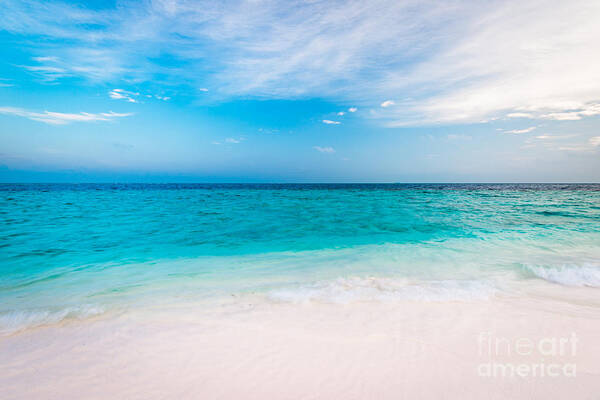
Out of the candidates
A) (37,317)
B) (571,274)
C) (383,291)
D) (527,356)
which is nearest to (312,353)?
(383,291)

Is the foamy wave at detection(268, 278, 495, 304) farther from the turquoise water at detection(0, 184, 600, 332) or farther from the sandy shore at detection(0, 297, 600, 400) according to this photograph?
the sandy shore at detection(0, 297, 600, 400)

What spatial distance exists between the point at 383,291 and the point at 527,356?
2150 millimetres

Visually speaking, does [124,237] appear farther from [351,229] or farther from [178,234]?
[351,229]

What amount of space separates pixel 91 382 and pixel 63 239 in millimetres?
10190

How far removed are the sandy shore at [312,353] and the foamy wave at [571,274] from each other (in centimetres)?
152

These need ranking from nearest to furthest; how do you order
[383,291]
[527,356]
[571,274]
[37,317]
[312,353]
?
1. [527,356]
2. [312,353]
3. [37,317]
4. [383,291]
5. [571,274]

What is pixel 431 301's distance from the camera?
14.0ft

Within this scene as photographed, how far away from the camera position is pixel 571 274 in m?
5.44

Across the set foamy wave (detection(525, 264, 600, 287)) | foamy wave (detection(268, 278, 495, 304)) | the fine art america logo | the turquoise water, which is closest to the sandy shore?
the fine art america logo

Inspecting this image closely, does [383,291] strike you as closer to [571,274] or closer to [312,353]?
[312,353]

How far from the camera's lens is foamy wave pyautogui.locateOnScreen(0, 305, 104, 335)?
3762 millimetres

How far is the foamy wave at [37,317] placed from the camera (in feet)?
12.3

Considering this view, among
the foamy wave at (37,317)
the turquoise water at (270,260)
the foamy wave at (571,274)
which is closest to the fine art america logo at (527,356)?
the turquoise water at (270,260)

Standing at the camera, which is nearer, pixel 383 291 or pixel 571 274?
pixel 383 291
